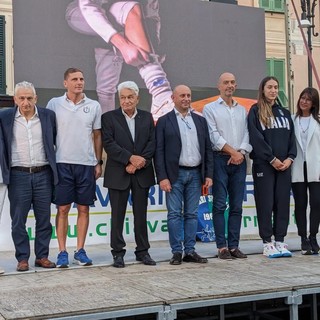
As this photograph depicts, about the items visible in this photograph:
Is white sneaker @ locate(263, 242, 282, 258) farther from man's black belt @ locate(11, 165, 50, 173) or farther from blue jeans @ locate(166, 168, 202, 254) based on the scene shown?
man's black belt @ locate(11, 165, 50, 173)

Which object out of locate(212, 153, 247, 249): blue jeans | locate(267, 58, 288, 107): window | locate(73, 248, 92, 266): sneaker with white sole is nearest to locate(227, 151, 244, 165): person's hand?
locate(212, 153, 247, 249): blue jeans

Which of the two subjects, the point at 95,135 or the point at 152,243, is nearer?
the point at 95,135

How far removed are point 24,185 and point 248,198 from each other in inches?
136

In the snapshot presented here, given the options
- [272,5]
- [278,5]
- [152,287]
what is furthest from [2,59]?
[152,287]

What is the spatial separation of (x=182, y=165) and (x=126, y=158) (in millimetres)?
508

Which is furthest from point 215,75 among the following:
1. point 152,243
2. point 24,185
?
point 24,185

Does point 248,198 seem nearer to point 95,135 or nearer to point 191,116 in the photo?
point 191,116

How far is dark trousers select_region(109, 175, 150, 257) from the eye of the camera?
4367mm

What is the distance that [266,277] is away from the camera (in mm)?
3830

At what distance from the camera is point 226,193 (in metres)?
4.74

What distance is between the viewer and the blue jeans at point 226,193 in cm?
469

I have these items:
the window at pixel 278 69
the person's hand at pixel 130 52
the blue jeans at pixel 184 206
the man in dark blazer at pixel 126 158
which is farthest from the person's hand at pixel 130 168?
the window at pixel 278 69

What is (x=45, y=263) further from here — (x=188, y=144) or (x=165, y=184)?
(x=188, y=144)

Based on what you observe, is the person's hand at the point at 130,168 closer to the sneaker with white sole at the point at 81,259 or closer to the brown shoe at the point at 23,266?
the sneaker with white sole at the point at 81,259
